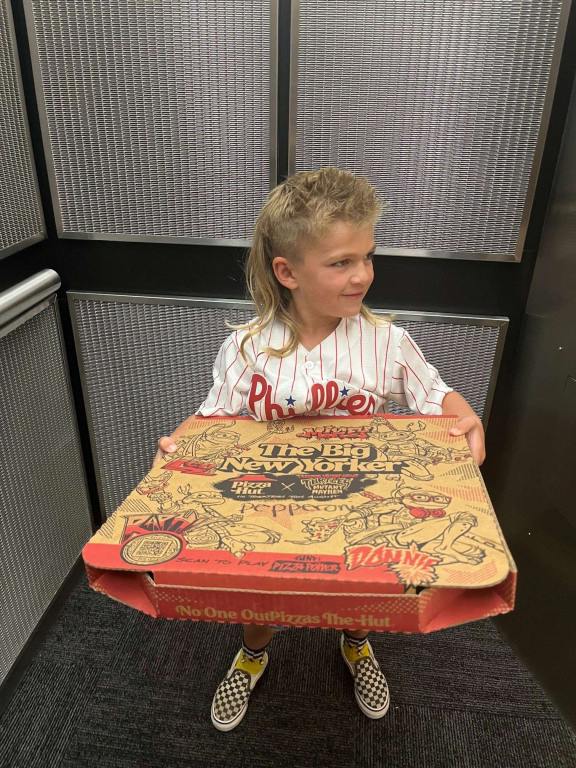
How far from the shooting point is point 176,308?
1422 millimetres

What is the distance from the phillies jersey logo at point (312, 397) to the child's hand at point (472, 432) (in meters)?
0.16

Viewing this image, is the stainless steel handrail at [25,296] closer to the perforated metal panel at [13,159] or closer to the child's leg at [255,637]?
the perforated metal panel at [13,159]

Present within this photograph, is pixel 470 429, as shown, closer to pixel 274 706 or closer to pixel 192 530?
pixel 192 530

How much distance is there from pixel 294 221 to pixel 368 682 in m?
0.99

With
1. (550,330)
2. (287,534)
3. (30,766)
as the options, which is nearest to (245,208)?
(550,330)

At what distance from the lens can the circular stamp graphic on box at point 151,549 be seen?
0.66 m

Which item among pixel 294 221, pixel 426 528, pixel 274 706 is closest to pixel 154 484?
pixel 426 528

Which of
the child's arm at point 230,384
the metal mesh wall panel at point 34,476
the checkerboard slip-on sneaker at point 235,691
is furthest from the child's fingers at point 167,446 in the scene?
the checkerboard slip-on sneaker at point 235,691

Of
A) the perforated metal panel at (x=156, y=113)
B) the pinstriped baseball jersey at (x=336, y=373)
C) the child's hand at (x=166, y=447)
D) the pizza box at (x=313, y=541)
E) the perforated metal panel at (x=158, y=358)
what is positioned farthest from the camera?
the perforated metal panel at (x=158, y=358)

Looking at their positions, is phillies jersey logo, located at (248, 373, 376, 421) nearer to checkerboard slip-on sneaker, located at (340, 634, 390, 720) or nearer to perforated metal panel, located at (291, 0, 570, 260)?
perforated metal panel, located at (291, 0, 570, 260)

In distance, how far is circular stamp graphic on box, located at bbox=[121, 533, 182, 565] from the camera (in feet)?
2.17

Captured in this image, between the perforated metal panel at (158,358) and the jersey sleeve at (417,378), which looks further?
the perforated metal panel at (158,358)

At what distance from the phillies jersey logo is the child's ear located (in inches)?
6.7

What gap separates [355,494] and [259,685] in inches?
30.9
